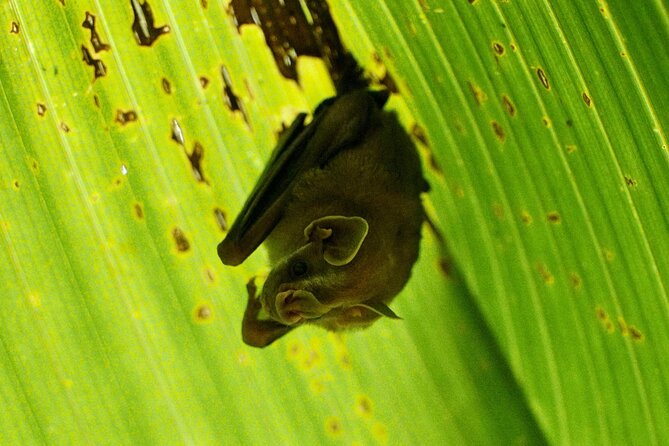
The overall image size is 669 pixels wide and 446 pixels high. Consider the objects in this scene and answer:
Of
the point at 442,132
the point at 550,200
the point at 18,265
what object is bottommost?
the point at 550,200

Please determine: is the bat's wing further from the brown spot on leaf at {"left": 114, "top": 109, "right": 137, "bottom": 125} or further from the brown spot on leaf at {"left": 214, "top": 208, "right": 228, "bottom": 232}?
the brown spot on leaf at {"left": 114, "top": 109, "right": 137, "bottom": 125}

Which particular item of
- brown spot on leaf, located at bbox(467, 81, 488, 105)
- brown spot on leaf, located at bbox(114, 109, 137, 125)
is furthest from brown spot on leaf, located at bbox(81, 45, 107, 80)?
brown spot on leaf, located at bbox(467, 81, 488, 105)

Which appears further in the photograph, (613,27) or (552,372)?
(552,372)

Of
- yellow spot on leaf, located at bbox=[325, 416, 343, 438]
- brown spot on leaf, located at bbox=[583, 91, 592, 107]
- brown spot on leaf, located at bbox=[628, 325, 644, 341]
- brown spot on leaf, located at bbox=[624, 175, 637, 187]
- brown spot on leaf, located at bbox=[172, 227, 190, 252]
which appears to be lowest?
brown spot on leaf, located at bbox=[628, 325, 644, 341]

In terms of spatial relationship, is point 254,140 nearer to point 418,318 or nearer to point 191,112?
point 191,112

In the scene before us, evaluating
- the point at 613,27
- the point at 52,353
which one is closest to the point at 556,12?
the point at 613,27

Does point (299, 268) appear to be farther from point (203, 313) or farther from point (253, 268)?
point (203, 313)
